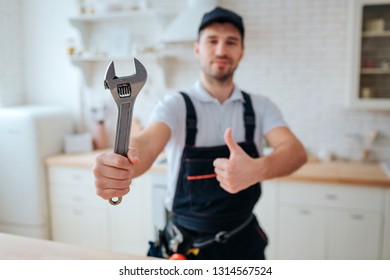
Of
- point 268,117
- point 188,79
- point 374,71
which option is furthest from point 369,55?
point 268,117

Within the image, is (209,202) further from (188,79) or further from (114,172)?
(188,79)

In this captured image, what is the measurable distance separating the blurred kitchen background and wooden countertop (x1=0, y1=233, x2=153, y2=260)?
889mm

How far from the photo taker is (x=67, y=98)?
7.24ft

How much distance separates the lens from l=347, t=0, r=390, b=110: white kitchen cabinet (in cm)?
173

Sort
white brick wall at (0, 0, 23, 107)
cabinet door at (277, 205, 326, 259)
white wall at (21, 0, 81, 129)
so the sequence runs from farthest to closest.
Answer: cabinet door at (277, 205, 326, 259) → white wall at (21, 0, 81, 129) → white brick wall at (0, 0, 23, 107)

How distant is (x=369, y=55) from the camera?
5.86 feet

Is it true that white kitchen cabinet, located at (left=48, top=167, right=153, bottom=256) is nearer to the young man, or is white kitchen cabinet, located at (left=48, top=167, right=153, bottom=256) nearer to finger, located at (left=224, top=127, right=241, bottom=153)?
the young man

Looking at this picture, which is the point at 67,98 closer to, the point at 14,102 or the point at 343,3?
the point at 14,102

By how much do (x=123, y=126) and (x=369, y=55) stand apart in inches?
66.2

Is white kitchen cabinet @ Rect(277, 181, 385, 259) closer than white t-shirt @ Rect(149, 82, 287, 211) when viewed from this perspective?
No

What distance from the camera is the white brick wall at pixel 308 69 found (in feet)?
6.28

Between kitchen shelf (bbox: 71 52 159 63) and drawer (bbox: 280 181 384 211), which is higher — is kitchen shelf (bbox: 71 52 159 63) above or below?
above

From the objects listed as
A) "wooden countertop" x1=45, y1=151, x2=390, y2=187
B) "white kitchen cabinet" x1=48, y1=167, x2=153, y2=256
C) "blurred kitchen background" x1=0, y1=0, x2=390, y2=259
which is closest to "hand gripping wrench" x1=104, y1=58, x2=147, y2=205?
"blurred kitchen background" x1=0, y1=0, x2=390, y2=259

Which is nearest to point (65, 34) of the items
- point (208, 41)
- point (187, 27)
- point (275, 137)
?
point (187, 27)
